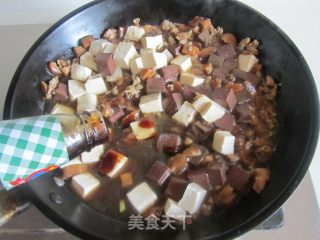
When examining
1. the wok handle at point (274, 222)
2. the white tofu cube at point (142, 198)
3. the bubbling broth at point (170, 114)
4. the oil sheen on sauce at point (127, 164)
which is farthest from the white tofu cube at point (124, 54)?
the wok handle at point (274, 222)

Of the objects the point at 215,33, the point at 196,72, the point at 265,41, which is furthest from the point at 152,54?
the point at 265,41

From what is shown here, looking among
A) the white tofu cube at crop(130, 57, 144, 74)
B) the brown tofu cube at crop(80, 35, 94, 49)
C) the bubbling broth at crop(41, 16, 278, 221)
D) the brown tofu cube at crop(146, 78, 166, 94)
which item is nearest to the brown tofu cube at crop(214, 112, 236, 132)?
the bubbling broth at crop(41, 16, 278, 221)

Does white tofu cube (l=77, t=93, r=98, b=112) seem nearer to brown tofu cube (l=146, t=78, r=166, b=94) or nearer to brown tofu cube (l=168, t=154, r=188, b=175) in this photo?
brown tofu cube (l=146, t=78, r=166, b=94)

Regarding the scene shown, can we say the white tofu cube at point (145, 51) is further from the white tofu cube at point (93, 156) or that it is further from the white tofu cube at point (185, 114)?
the white tofu cube at point (93, 156)

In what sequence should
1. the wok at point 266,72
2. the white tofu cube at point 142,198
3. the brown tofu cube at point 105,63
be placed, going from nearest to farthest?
the wok at point 266,72 < the white tofu cube at point 142,198 < the brown tofu cube at point 105,63

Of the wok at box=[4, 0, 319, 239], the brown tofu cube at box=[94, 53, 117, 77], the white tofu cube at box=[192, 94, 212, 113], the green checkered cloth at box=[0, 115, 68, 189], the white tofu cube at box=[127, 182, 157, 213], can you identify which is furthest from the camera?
the brown tofu cube at box=[94, 53, 117, 77]

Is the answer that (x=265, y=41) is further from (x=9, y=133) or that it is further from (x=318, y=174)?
(x=9, y=133)
